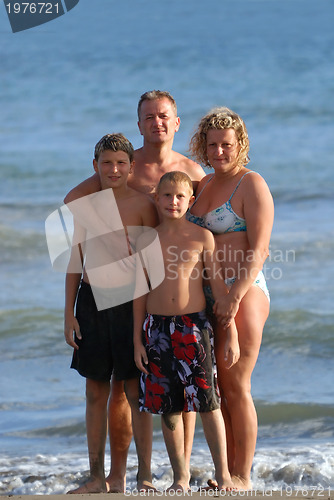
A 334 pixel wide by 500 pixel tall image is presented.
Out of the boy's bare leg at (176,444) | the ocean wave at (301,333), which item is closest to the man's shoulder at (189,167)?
the boy's bare leg at (176,444)

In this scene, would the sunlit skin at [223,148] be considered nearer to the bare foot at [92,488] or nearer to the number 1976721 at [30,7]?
the bare foot at [92,488]

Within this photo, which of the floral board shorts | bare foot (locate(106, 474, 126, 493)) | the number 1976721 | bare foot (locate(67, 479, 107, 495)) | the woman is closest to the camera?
the floral board shorts

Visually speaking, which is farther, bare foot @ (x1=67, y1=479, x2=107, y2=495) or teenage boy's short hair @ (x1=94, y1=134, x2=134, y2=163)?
bare foot @ (x1=67, y1=479, x2=107, y2=495)

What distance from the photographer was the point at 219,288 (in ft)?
11.5

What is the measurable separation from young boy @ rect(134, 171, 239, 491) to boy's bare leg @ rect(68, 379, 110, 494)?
0.35 meters

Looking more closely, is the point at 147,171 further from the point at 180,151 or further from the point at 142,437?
the point at 180,151

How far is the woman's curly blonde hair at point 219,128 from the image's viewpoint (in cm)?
362

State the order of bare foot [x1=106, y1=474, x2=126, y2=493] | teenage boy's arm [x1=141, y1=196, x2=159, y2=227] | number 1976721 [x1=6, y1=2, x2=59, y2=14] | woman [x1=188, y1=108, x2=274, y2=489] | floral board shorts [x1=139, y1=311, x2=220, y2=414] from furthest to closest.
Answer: number 1976721 [x1=6, y1=2, x2=59, y2=14]
bare foot [x1=106, y1=474, x2=126, y2=493]
teenage boy's arm [x1=141, y1=196, x2=159, y2=227]
woman [x1=188, y1=108, x2=274, y2=489]
floral board shorts [x1=139, y1=311, x2=220, y2=414]

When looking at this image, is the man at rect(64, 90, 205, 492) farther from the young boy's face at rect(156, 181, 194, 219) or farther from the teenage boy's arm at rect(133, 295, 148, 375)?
the teenage boy's arm at rect(133, 295, 148, 375)

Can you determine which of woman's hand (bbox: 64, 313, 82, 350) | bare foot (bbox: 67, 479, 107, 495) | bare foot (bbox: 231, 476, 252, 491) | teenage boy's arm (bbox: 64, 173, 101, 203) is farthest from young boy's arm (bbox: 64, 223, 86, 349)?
bare foot (bbox: 231, 476, 252, 491)

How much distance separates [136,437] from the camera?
3.64m

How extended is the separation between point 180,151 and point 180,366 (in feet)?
34.3

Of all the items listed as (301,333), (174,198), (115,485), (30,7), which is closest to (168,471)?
(115,485)

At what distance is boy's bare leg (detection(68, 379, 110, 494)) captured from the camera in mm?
3789
